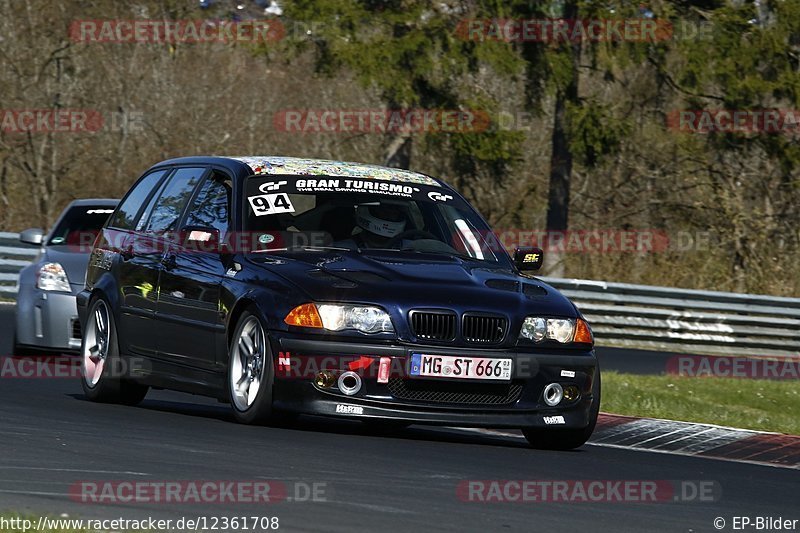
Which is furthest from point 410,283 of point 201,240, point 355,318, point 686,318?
point 686,318

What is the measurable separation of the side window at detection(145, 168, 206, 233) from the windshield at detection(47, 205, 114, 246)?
142 inches

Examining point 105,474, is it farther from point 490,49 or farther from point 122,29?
point 122,29

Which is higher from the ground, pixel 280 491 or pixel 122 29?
pixel 122 29

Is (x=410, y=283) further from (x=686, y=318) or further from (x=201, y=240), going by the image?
(x=686, y=318)

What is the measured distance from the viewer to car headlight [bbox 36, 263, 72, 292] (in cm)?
1333

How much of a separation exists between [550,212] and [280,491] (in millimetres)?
21256

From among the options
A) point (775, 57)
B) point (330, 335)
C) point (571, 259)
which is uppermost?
point (775, 57)

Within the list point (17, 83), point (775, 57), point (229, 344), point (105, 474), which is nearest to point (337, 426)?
point (229, 344)

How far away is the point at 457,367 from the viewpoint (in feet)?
29.1

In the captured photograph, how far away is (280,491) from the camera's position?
22.7ft

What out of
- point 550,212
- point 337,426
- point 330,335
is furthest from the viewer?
point 550,212

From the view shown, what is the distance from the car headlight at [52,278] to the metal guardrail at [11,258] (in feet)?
26.5

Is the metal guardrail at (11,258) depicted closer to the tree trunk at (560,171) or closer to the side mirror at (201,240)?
the tree trunk at (560,171)

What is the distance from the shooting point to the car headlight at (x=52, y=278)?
13.3 meters
